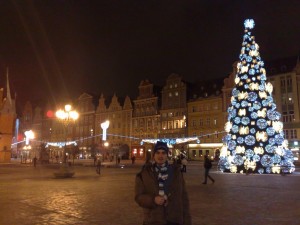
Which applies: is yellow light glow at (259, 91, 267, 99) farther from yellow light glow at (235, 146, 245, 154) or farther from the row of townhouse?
the row of townhouse

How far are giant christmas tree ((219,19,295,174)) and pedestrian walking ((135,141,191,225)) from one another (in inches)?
893

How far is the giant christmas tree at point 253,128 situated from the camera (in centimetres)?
2569

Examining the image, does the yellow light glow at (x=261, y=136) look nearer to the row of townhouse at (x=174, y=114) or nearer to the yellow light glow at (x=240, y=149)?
the yellow light glow at (x=240, y=149)

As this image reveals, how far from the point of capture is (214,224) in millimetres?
7867

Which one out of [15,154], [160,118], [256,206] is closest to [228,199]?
[256,206]

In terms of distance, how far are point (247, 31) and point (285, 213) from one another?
21784mm

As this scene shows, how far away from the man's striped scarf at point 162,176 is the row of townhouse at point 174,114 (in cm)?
5174

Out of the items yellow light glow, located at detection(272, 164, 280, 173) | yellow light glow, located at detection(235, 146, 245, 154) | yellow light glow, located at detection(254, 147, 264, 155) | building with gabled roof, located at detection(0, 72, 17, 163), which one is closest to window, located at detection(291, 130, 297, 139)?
yellow light glow, located at detection(272, 164, 280, 173)

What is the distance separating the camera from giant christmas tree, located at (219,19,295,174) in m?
25.7

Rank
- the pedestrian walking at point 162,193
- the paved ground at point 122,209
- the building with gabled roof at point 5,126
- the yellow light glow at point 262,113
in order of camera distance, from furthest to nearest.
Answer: the building with gabled roof at point 5,126 < the yellow light glow at point 262,113 < the paved ground at point 122,209 < the pedestrian walking at point 162,193

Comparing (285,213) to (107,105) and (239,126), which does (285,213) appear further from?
(107,105)

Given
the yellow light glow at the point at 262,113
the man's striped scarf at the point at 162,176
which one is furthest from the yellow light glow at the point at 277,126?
the man's striped scarf at the point at 162,176

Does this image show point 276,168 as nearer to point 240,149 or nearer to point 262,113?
point 240,149

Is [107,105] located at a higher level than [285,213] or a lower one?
higher
